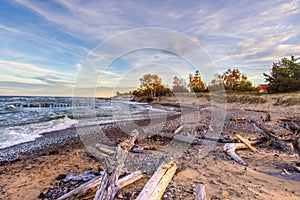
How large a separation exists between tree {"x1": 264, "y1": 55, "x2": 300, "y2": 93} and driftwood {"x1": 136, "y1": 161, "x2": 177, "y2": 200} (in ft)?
114

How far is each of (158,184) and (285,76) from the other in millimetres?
37734

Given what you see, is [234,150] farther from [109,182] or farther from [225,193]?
[109,182]

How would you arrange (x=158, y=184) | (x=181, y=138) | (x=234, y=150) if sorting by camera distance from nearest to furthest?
1. (x=158, y=184)
2. (x=234, y=150)
3. (x=181, y=138)

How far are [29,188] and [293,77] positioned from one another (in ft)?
129

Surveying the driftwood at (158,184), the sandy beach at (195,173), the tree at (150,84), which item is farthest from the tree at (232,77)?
the driftwood at (158,184)

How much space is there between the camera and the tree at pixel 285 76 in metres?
29.0

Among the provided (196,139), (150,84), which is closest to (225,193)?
(196,139)

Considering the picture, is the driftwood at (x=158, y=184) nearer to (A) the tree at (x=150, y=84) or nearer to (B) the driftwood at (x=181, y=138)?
(B) the driftwood at (x=181, y=138)

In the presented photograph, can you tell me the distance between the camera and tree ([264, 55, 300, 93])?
28977 millimetres

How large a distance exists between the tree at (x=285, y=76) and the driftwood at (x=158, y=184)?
34.9 m

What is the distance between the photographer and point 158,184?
9.84ft

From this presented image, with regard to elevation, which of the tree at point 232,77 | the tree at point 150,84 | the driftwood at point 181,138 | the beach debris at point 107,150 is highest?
the tree at point 232,77

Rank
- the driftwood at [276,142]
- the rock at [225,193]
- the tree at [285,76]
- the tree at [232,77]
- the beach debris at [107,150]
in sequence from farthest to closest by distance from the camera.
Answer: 1. the tree at [232,77]
2. the tree at [285,76]
3. the beach debris at [107,150]
4. the driftwood at [276,142]
5. the rock at [225,193]

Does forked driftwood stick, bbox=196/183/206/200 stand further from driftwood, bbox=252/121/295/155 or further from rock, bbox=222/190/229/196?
driftwood, bbox=252/121/295/155
